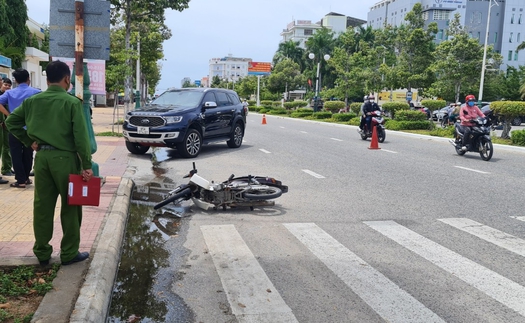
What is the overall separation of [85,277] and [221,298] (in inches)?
45.1

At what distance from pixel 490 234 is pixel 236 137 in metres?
11.0

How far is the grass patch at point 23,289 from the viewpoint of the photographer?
3678 mm

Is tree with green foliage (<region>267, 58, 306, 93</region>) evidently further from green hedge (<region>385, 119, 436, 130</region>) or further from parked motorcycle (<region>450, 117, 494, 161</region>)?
parked motorcycle (<region>450, 117, 494, 161</region>)

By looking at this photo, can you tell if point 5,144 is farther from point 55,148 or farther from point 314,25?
point 314,25

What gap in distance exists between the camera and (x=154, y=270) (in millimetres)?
5176

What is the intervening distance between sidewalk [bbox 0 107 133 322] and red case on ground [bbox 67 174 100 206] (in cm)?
34

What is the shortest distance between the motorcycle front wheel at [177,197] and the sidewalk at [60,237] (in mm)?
485

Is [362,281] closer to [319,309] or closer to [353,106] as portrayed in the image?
[319,309]

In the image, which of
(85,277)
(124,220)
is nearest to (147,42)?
(124,220)

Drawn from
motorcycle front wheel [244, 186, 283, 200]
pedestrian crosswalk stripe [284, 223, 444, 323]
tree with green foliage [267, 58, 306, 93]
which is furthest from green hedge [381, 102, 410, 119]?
tree with green foliage [267, 58, 306, 93]

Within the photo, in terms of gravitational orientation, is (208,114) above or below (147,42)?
below

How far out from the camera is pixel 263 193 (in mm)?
7926

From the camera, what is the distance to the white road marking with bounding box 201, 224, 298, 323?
13.6ft

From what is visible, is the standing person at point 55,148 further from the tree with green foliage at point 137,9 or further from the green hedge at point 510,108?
the tree with green foliage at point 137,9
